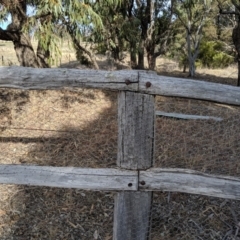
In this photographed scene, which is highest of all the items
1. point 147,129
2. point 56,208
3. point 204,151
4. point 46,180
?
point 147,129

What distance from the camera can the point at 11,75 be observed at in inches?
69.4

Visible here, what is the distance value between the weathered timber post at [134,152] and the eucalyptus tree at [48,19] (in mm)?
3462

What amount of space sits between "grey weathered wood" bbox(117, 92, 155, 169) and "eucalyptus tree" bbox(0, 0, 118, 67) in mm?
3451

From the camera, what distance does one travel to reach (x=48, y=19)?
5.10 m

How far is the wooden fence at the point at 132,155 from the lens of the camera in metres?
1.68

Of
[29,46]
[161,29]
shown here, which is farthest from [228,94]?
[161,29]

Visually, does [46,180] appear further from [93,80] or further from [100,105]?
[100,105]

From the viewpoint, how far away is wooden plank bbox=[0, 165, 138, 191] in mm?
1806

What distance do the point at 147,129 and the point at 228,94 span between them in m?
0.47

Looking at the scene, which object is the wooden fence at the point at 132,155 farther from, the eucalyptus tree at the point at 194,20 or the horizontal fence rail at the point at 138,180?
the eucalyptus tree at the point at 194,20

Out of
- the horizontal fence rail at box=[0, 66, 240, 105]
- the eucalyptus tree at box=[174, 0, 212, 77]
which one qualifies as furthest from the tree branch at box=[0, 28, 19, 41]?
the eucalyptus tree at box=[174, 0, 212, 77]

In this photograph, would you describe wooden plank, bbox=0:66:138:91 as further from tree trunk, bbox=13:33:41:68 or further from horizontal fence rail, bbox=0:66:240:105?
tree trunk, bbox=13:33:41:68

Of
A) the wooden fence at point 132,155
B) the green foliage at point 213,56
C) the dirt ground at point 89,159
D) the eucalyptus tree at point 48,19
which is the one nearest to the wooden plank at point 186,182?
the wooden fence at point 132,155

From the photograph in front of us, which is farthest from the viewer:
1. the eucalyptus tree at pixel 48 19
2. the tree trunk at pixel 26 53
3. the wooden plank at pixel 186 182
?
the tree trunk at pixel 26 53
